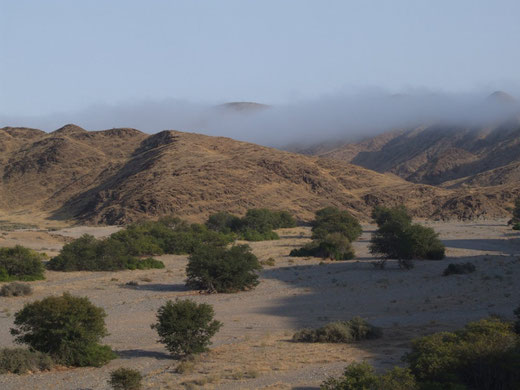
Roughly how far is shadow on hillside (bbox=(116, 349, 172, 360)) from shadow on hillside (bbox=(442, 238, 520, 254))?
1210 inches

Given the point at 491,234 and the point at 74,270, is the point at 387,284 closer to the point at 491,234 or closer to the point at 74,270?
the point at 74,270

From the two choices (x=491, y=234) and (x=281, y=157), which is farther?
(x=281, y=157)

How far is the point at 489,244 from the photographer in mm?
44312

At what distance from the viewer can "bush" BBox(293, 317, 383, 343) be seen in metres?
14.6

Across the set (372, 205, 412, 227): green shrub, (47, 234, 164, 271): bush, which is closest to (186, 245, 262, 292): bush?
(47, 234, 164, 271): bush

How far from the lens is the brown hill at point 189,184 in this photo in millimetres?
75250

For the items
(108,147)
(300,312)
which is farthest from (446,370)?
(108,147)

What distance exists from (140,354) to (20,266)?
58.6 ft

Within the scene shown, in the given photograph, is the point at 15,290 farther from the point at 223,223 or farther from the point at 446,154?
the point at 446,154

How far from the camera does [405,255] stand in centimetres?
3091

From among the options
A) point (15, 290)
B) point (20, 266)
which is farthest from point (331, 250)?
point (15, 290)

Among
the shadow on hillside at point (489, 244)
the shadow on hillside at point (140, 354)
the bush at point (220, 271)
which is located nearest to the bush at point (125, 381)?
the shadow on hillside at point (140, 354)

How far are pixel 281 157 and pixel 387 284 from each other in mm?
66781

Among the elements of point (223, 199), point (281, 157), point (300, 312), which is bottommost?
point (300, 312)
